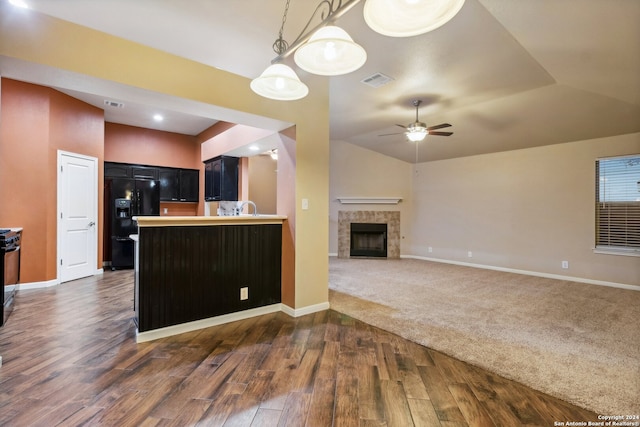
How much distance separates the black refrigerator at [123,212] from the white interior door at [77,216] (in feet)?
1.52

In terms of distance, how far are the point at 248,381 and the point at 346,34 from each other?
2.25 m

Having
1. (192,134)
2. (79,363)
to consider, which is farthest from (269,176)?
(79,363)

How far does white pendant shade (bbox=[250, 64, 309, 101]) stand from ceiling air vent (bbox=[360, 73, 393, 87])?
6.36ft

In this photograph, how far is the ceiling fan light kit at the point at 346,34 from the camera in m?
1.15

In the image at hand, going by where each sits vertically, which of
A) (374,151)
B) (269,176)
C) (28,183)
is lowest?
(28,183)

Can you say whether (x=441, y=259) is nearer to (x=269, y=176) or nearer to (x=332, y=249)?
(x=332, y=249)

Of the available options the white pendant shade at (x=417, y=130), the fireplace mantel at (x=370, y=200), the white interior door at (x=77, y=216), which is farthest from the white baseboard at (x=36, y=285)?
the white pendant shade at (x=417, y=130)

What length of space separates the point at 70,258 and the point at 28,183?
131 cm

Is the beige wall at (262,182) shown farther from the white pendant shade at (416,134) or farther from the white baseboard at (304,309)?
the white baseboard at (304,309)

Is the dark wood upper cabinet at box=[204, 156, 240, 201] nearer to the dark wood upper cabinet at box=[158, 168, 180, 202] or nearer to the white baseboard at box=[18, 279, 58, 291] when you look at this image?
the dark wood upper cabinet at box=[158, 168, 180, 202]

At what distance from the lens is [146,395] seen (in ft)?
5.96

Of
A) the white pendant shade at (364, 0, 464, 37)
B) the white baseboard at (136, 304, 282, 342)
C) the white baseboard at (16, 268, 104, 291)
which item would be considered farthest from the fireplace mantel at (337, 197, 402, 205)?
the white pendant shade at (364, 0, 464, 37)

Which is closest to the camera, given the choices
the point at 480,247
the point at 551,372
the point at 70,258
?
the point at 551,372

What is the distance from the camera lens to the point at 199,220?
2.85 meters
